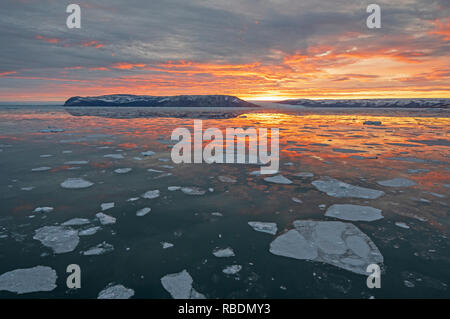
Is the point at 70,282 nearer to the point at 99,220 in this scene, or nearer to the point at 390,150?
the point at 99,220

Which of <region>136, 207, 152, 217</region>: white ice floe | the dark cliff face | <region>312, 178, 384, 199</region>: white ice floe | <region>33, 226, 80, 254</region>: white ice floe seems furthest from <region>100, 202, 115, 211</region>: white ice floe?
the dark cliff face

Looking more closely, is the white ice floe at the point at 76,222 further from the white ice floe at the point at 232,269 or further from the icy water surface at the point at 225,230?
the white ice floe at the point at 232,269

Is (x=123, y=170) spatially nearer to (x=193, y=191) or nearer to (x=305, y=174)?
(x=193, y=191)

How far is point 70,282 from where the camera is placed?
8.28 ft

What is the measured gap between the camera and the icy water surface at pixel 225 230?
8.29 ft

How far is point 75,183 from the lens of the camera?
5426 mm

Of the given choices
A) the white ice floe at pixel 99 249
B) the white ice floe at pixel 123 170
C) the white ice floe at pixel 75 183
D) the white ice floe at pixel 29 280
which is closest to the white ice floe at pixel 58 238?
the white ice floe at pixel 99 249

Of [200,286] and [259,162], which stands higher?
[259,162]

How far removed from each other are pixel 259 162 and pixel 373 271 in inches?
201

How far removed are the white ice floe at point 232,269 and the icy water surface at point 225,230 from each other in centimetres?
1

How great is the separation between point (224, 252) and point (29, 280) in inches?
83.8
